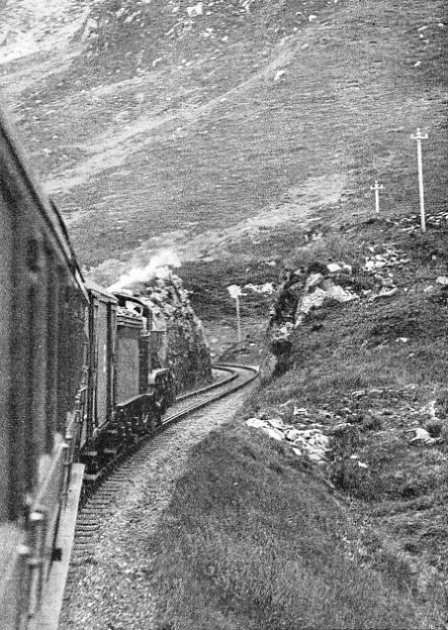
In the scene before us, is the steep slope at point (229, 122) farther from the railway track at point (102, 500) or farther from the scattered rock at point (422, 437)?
the scattered rock at point (422, 437)

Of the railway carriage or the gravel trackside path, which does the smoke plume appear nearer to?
the gravel trackside path

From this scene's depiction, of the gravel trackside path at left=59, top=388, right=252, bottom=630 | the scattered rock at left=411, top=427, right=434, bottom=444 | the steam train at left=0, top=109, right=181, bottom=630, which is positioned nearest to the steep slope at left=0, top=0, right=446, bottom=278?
the scattered rock at left=411, top=427, right=434, bottom=444

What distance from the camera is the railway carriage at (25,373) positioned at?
2285 mm

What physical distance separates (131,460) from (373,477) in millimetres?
3750

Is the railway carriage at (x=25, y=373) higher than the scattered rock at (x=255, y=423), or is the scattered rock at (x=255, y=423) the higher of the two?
the railway carriage at (x=25, y=373)

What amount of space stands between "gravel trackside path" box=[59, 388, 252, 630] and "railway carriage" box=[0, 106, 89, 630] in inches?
84.8

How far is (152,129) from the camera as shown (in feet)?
70.6

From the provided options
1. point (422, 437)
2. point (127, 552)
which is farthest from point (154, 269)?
point (127, 552)

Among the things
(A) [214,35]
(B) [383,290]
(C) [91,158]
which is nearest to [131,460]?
(B) [383,290]

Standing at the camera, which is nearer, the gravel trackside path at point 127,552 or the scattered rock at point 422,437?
the gravel trackside path at point 127,552

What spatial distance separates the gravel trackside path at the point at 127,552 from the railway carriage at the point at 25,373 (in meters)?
2.15

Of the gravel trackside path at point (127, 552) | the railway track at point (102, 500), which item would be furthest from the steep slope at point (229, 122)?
the gravel trackside path at point (127, 552)

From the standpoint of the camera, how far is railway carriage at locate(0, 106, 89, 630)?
2.29 metres

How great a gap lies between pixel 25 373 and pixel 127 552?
14.4ft
